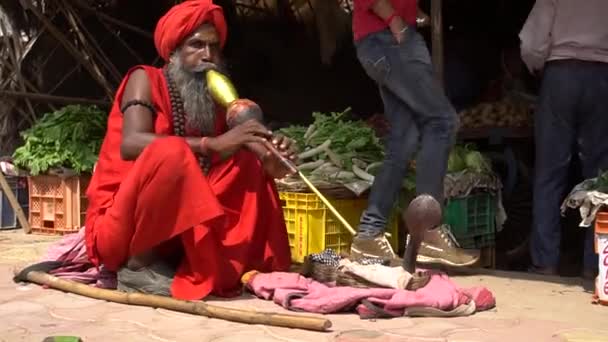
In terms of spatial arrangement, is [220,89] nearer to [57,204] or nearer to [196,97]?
[196,97]

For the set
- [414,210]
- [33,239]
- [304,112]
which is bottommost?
[33,239]

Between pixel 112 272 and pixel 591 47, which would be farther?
pixel 591 47

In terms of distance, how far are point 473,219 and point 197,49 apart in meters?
2.20

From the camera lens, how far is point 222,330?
3.50 m

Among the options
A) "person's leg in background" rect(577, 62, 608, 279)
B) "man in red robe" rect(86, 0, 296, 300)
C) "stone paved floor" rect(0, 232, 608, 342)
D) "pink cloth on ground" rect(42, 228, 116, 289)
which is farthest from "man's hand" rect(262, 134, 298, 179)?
"person's leg in background" rect(577, 62, 608, 279)

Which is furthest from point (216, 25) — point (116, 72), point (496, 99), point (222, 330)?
point (116, 72)

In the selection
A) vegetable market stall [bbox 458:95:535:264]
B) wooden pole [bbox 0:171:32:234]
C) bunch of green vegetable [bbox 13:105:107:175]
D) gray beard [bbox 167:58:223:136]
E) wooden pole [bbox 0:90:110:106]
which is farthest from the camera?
wooden pole [bbox 0:90:110:106]

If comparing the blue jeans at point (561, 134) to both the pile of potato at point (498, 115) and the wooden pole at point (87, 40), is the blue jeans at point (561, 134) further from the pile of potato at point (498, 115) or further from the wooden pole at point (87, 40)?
the wooden pole at point (87, 40)

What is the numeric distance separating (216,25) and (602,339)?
235cm

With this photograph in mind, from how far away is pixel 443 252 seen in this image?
4605 millimetres

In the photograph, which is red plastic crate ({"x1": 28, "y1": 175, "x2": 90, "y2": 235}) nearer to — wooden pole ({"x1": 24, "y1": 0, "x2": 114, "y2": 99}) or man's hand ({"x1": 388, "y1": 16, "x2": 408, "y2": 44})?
wooden pole ({"x1": 24, "y1": 0, "x2": 114, "y2": 99})

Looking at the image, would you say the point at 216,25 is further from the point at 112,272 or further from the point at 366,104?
the point at 366,104

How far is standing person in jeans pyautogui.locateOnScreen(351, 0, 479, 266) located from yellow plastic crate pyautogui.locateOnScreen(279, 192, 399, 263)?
1.36 feet

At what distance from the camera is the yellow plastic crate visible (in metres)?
5.07
